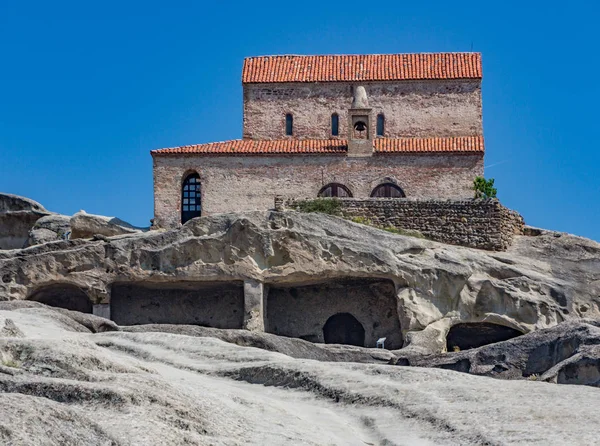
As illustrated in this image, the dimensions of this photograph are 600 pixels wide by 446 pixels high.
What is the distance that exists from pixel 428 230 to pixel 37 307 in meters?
14.4

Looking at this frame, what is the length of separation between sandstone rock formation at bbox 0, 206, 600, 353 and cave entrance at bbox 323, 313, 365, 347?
0.88ft

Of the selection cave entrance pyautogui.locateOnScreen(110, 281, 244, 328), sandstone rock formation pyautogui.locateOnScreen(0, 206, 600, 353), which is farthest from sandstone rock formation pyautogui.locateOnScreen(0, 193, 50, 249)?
cave entrance pyautogui.locateOnScreen(110, 281, 244, 328)

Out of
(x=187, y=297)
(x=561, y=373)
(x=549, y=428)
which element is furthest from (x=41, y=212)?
(x=549, y=428)

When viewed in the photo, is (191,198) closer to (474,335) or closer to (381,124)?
(381,124)

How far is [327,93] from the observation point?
4119 cm

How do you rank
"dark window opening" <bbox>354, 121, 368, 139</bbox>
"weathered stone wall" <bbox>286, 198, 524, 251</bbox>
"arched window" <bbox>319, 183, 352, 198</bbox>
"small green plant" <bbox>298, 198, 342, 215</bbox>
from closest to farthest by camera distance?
"weathered stone wall" <bbox>286, 198, 524, 251</bbox> < "small green plant" <bbox>298, 198, 342, 215</bbox> < "arched window" <bbox>319, 183, 352, 198</bbox> < "dark window opening" <bbox>354, 121, 368, 139</bbox>

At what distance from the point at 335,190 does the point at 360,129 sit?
2.36m

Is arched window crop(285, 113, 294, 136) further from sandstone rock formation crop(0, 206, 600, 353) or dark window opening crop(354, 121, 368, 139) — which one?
sandstone rock formation crop(0, 206, 600, 353)

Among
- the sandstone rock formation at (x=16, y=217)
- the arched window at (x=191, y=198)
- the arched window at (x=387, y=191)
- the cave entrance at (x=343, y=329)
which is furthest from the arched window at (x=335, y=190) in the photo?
the sandstone rock formation at (x=16, y=217)

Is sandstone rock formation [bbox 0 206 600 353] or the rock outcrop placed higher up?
sandstone rock formation [bbox 0 206 600 353]

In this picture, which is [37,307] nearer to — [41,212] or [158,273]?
[158,273]

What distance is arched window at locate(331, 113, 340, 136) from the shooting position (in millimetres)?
40875

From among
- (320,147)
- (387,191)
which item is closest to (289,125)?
(320,147)

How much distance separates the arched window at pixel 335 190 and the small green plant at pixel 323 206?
3.17 m
